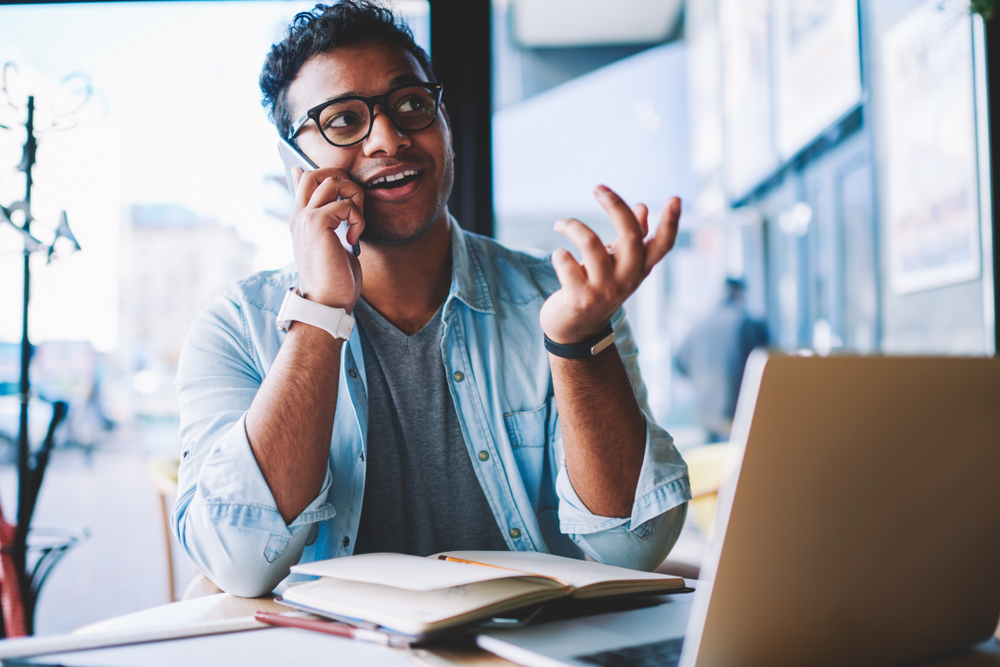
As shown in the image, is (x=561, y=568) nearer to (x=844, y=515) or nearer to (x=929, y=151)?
(x=844, y=515)

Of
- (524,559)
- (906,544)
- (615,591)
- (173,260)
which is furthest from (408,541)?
(173,260)

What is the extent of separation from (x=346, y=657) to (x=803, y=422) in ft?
1.38

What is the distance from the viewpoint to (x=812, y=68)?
3.98 metres

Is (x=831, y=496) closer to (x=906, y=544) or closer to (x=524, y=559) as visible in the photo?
(x=906, y=544)

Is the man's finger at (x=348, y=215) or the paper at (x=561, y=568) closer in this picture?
the paper at (x=561, y=568)

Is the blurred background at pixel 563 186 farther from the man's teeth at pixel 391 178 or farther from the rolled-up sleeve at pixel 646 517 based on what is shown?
the rolled-up sleeve at pixel 646 517

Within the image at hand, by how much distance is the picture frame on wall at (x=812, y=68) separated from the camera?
3600 mm

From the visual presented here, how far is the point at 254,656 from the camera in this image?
1.99ft

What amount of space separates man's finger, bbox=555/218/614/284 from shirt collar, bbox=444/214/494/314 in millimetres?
553

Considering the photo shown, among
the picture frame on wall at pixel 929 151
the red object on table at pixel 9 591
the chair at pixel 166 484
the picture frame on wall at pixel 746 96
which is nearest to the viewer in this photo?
the red object on table at pixel 9 591

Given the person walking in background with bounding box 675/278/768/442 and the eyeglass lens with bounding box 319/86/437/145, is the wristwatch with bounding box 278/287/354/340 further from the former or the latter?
the person walking in background with bounding box 675/278/768/442

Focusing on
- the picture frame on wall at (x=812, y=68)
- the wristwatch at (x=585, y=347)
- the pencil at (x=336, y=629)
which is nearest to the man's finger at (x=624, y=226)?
the wristwatch at (x=585, y=347)

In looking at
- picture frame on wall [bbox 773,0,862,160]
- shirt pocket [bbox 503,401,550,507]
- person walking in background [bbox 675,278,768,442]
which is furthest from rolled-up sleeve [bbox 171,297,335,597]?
picture frame on wall [bbox 773,0,862,160]

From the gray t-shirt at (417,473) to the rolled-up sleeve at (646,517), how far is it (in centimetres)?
23
